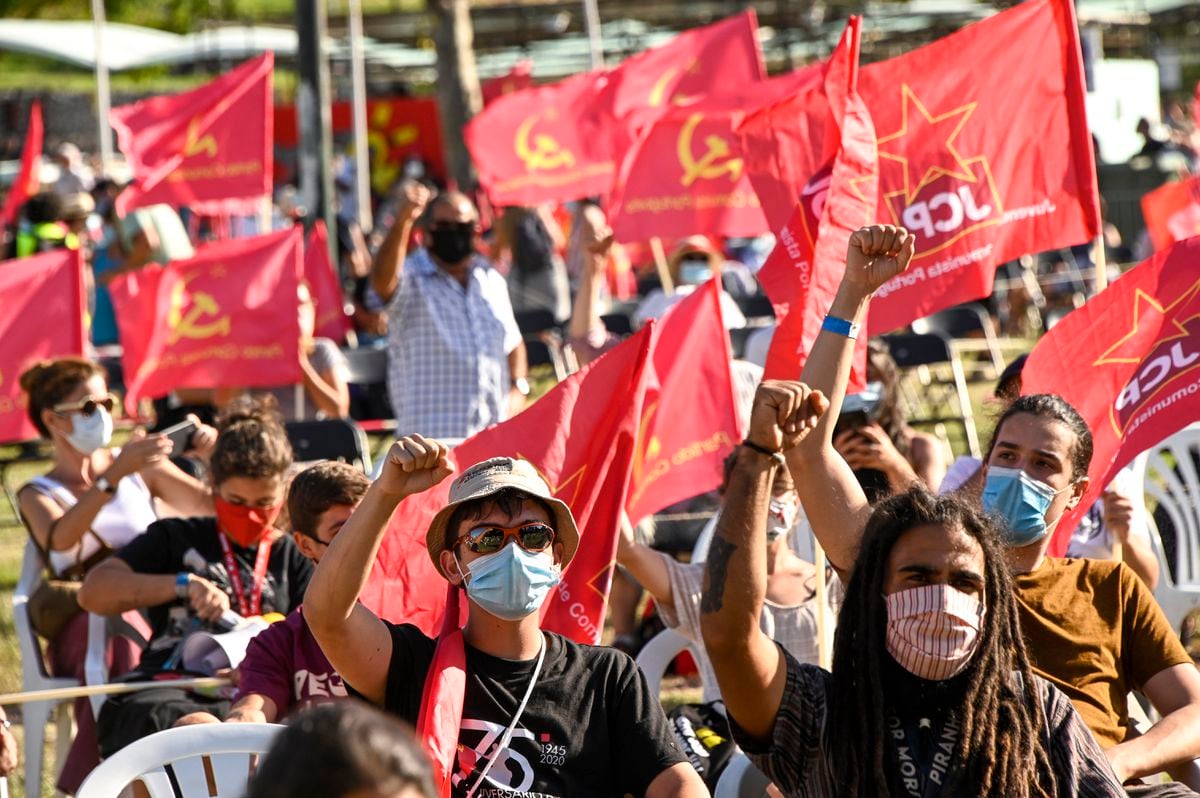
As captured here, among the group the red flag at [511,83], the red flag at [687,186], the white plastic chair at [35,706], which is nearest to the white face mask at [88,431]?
the white plastic chair at [35,706]

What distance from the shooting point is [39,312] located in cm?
869

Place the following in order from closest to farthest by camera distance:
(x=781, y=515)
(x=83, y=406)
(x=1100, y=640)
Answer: (x=1100, y=640) → (x=781, y=515) → (x=83, y=406)

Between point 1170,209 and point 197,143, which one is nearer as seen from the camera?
point 1170,209

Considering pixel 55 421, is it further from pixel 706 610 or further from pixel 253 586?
pixel 706 610

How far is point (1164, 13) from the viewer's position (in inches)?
1073

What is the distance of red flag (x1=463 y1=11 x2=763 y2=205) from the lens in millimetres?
13039

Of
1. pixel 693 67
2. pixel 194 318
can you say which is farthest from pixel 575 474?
pixel 693 67

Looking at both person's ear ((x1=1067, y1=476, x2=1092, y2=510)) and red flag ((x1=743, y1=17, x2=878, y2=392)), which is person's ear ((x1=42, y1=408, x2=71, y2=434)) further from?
person's ear ((x1=1067, y1=476, x2=1092, y2=510))

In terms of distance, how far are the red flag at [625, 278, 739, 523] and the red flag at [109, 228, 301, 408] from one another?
10.00 feet

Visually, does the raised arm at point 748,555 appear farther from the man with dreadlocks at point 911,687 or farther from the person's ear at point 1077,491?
the person's ear at point 1077,491

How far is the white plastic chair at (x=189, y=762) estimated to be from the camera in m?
3.65

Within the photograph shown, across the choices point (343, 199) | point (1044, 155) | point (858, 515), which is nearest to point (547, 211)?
point (343, 199)

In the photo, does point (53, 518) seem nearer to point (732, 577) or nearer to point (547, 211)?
point (732, 577)

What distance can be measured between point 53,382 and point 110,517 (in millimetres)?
595
